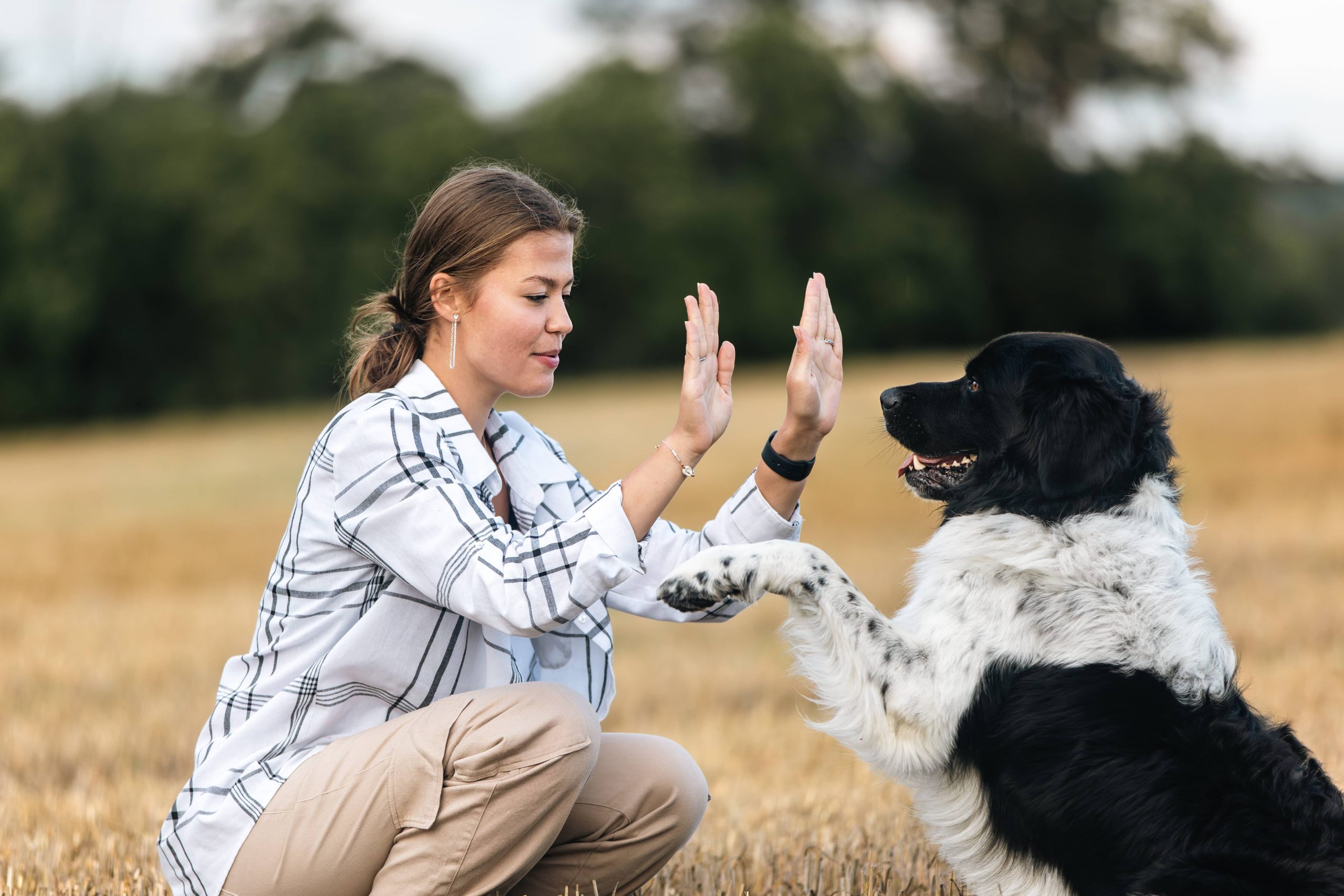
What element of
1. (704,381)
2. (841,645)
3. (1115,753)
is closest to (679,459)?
(704,381)

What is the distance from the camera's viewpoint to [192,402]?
39.1 meters

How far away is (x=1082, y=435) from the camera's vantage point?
3.32m

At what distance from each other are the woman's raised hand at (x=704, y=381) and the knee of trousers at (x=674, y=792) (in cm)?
102

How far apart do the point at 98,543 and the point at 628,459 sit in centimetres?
676

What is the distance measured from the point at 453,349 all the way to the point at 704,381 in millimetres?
776

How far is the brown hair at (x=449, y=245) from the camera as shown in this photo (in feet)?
11.0

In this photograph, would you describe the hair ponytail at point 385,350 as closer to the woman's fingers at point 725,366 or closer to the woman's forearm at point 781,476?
the woman's fingers at point 725,366

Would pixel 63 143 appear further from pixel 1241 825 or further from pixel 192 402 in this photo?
pixel 1241 825

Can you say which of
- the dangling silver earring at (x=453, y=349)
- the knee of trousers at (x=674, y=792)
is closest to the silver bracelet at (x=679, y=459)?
the dangling silver earring at (x=453, y=349)

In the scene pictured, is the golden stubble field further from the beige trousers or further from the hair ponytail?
the hair ponytail

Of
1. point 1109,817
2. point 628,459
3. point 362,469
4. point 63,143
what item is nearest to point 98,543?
point 628,459

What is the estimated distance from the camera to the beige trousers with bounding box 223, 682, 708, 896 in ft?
10.1

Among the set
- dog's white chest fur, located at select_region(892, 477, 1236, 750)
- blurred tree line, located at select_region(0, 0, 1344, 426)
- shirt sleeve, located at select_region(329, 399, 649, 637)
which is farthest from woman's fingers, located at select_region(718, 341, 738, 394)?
blurred tree line, located at select_region(0, 0, 1344, 426)

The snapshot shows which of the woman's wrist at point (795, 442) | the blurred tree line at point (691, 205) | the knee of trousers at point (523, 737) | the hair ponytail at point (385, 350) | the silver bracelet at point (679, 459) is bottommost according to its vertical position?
the knee of trousers at point (523, 737)
